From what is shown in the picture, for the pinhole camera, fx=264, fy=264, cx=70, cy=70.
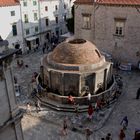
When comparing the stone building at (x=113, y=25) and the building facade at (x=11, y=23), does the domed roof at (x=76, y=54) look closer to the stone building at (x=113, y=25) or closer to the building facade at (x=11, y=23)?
the stone building at (x=113, y=25)

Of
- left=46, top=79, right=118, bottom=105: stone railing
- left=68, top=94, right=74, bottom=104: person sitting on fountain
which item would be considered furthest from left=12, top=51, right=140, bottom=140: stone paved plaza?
left=68, top=94, right=74, bottom=104: person sitting on fountain

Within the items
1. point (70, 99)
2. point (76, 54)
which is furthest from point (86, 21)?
point (70, 99)

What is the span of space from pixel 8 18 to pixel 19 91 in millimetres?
12563

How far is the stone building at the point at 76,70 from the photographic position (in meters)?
21.1

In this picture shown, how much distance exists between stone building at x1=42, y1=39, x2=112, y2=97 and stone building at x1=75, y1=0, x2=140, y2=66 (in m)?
6.84

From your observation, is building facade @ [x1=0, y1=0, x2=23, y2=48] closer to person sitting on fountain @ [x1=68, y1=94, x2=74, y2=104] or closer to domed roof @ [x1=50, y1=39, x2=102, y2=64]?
domed roof @ [x1=50, y1=39, x2=102, y2=64]

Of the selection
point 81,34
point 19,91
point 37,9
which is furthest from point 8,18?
point 19,91

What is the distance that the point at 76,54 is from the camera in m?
21.8

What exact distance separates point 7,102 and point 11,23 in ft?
79.5

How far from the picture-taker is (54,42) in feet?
132

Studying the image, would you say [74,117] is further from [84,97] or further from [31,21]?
[31,21]

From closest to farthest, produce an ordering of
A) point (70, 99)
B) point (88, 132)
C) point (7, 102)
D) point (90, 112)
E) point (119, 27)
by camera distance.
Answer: point (7, 102), point (88, 132), point (90, 112), point (70, 99), point (119, 27)

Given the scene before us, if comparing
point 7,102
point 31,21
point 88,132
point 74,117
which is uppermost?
point 31,21

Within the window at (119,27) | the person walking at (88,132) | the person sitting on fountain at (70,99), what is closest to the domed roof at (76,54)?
the person sitting on fountain at (70,99)
